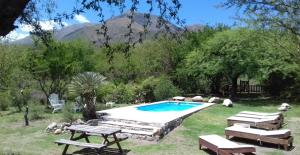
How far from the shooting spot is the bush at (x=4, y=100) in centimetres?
2381

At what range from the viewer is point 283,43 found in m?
16.0

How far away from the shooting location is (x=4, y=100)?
23906 millimetres

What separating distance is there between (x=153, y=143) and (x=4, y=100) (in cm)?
1300

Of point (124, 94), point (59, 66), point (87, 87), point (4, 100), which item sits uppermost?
point (59, 66)

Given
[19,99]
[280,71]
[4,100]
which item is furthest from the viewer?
[280,71]

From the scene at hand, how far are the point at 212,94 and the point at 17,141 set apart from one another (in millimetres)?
20613

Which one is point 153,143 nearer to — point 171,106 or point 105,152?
point 105,152

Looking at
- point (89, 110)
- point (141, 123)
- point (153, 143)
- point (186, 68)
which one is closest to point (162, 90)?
point (186, 68)

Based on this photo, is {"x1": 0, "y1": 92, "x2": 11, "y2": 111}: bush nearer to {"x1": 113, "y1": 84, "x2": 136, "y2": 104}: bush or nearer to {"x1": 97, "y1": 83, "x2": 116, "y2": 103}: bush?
{"x1": 97, "y1": 83, "x2": 116, "y2": 103}: bush

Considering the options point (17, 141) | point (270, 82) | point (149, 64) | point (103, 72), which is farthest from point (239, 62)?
point (17, 141)

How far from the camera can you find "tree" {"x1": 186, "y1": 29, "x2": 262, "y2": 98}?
86.9 feet

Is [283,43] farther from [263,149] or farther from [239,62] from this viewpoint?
[239,62]

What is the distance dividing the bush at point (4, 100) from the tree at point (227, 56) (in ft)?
40.6

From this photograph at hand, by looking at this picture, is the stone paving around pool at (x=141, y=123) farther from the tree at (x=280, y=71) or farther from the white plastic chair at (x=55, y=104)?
the tree at (x=280, y=71)
